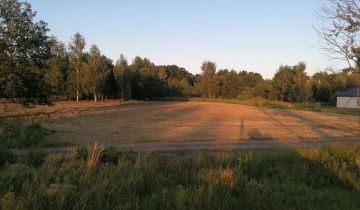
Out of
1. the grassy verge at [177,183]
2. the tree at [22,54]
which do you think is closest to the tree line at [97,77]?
the tree at [22,54]

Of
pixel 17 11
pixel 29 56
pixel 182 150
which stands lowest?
pixel 182 150

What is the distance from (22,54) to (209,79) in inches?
4057

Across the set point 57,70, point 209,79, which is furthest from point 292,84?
point 57,70

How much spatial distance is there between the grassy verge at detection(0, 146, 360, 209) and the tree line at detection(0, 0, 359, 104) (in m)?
5.53

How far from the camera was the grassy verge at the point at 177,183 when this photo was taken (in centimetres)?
866

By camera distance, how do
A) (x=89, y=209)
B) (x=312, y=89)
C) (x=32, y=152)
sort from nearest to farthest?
(x=89, y=209)
(x=32, y=152)
(x=312, y=89)

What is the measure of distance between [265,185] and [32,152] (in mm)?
7346

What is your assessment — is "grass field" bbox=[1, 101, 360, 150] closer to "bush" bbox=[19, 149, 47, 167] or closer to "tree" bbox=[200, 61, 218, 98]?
"bush" bbox=[19, 149, 47, 167]

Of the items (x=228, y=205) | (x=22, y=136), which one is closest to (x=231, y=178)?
(x=228, y=205)

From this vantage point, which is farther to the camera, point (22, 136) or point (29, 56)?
point (29, 56)

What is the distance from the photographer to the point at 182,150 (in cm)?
1855

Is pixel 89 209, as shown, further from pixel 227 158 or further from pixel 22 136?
pixel 22 136

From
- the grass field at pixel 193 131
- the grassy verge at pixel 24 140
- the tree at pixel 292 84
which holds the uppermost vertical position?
the tree at pixel 292 84

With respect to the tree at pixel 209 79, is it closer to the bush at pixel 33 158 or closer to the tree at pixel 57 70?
the tree at pixel 57 70
